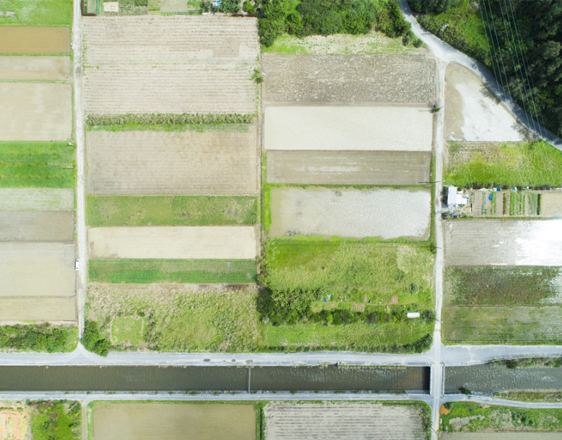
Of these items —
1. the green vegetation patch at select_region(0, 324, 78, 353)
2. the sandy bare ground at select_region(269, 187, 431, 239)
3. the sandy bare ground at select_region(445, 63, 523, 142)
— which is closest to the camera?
the green vegetation patch at select_region(0, 324, 78, 353)

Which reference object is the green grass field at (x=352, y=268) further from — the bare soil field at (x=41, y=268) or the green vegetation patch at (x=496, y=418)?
the bare soil field at (x=41, y=268)

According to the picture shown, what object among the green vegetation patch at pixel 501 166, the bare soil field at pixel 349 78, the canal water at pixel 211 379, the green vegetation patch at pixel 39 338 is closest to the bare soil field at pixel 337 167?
the green vegetation patch at pixel 501 166

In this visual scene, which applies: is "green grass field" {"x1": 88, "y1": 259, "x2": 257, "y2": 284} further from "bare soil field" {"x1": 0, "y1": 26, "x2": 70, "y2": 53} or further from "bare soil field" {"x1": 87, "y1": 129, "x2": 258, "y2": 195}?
"bare soil field" {"x1": 0, "y1": 26, "x2": 70, "y2": 53}

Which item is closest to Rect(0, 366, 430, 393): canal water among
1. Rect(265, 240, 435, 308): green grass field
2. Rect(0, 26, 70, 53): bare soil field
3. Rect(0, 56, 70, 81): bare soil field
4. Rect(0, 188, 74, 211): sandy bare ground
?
Rect(265, 240, 435, 308): green grass field

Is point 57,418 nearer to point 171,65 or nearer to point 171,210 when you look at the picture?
point 171,210

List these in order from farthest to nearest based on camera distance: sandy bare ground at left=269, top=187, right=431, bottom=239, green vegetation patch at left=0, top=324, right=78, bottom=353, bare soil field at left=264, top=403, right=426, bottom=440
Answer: sandy bare ground at left=269, top=187, right=431, bottom=239 → bare soil field at left=264, top=403, right=426, bottom=440 → green vegetation patch at left=0, top=324, right=78, bottom=353

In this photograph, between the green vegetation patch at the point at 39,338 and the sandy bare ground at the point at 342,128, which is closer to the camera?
the green vegetation patch at the point at 39,338

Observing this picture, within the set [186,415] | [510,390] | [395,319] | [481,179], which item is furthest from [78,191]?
[510,390]
